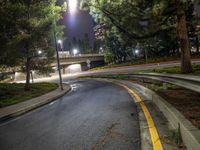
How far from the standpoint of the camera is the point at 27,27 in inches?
972

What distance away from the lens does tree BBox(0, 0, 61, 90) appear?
22.5 metres

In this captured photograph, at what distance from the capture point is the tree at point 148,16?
1388cm

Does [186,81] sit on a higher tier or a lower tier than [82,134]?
higher

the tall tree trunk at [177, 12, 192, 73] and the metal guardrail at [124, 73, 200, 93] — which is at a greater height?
the tall tree trunk at [177, 12, 192, 73]

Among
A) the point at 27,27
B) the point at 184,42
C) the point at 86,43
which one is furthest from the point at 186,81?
the point at 86,43

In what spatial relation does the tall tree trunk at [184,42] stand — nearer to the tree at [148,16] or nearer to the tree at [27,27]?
the tree at [148,16]

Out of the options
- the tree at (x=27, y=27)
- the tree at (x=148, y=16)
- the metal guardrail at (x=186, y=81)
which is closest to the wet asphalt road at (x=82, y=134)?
the metal guardrail at (x=186, y=81)

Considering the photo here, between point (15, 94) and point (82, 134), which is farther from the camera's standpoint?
point (15, 94)

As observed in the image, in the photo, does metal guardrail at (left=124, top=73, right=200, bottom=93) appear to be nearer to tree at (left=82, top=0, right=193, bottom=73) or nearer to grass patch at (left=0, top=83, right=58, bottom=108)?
tree at (left=82, top=0, right=193, bottom=73)

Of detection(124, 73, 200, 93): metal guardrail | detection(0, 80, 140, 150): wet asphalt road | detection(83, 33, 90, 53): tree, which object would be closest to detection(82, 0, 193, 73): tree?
detection(124, 73, 200, 93): metal guardrail

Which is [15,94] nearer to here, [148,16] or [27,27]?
[27,27]

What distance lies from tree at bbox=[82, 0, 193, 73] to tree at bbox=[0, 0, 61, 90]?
24.7 ft

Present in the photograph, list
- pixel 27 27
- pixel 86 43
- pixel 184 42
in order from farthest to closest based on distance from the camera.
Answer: pixel 86 43, pixel 27 27, pixel 184 42

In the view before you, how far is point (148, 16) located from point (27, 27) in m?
13.9
